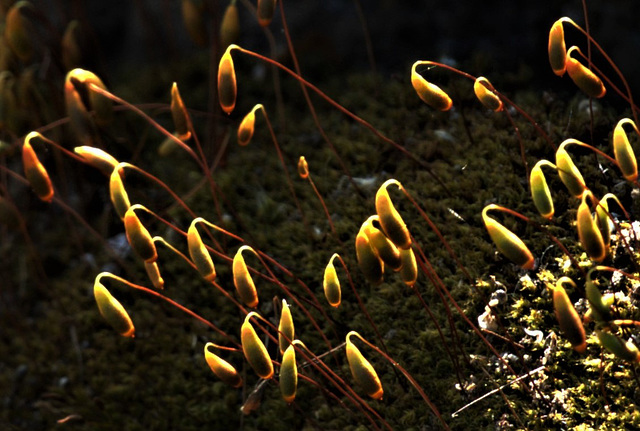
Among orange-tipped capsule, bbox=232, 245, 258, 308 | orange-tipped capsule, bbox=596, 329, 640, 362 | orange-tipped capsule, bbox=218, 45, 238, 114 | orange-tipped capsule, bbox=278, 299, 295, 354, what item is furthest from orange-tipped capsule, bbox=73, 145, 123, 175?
orange-tipped capsule, bbox=596, 329, 640, 362

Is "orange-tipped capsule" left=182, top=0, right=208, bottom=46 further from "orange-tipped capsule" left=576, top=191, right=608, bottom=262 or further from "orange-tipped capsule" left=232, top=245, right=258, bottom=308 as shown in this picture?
"orange-tipped capsule" left=576, top=191, right=608, bottom=262

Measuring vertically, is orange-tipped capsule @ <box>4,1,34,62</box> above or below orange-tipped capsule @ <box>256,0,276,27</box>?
below

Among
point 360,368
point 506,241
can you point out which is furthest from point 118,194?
point 506,241

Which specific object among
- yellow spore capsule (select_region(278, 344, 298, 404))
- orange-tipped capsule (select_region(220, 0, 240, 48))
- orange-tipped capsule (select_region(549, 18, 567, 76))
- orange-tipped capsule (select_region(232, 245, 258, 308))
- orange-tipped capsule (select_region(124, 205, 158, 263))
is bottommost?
yellow spore capsule (select_region(278, 344, 298, 404))

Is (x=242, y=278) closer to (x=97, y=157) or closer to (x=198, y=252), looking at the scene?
(x=198, y=252)

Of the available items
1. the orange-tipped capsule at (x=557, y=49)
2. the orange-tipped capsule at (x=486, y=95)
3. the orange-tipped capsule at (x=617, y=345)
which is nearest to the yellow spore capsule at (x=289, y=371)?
the orange-tipped capsule at (x=617, y=345)

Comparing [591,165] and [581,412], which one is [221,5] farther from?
[581,412]
